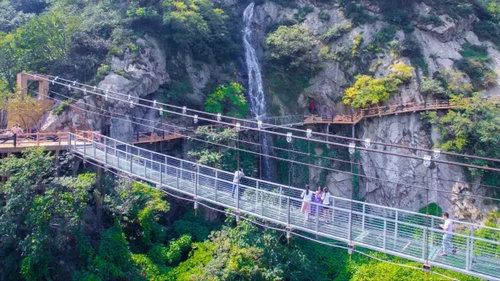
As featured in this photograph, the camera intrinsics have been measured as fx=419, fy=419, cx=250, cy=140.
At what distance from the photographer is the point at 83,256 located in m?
11.6

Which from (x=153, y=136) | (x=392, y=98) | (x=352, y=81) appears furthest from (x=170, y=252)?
(x=352, y=81)

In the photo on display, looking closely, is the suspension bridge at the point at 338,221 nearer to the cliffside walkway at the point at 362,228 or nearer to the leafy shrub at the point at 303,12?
the cliffside walkway at the point at 362,228

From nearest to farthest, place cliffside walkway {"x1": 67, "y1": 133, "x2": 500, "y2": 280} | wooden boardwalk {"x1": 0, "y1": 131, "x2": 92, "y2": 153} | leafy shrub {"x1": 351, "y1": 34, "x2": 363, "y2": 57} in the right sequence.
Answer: cliffside walkway {"x1": 67, "y1": 133, "x2": 500, "y2": 280}, wooden boardwalk {"x1": 0, "y1": 131, "x2": 92, "y2": 153}, leafy shrub {"x1": 351, "y1": 34, "x2": 363, "y2": 57}

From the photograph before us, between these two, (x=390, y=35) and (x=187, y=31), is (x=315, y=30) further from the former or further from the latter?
(x=187, y=31)

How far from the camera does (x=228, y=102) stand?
742 inches

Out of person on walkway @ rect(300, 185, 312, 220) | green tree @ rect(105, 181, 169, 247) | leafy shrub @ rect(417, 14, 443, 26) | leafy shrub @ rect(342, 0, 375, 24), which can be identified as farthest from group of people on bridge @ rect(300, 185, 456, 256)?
leafy shrub @ rect(417, 14, 443, 26)

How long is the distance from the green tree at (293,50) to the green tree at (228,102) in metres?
3.09

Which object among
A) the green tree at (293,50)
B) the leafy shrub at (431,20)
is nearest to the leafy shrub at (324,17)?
the green tree at (293,50)

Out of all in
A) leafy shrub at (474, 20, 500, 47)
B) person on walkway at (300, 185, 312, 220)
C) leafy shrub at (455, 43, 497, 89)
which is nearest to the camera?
person on walkway at (300, 185, 312, 220)

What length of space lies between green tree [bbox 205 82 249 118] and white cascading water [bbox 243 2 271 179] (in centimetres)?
153

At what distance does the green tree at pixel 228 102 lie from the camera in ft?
60.1

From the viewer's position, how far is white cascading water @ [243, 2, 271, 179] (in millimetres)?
19048

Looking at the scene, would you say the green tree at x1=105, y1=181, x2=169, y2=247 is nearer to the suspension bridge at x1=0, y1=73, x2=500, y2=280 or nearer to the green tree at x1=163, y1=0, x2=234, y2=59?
the suspension bridge at x1=0, y1=73, x2=500, y2=280

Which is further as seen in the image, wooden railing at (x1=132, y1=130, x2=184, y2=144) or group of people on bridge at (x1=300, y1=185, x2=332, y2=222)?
wooden railing at (x1=132, y1=130, x2=184, y2=144)
